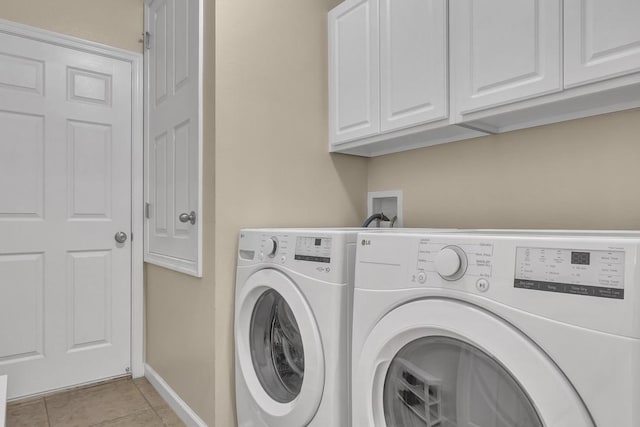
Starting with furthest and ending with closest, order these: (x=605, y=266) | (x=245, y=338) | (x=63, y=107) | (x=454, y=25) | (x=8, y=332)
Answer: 1. (x=63, y=107)
2. (x=8, y=332)
3. (x=245, y=338)
4. (x=454, y=25)
5. (x=605, y=266)

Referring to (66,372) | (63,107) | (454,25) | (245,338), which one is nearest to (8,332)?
(66,372)

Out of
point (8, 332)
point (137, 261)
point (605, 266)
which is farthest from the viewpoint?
point (137, 261)

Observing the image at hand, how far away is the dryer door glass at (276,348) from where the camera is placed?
1.37 meters

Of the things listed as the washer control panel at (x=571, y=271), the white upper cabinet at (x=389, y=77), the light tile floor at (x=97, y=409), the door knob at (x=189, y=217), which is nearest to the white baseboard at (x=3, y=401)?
the light tile floor at (x=97, y=409)

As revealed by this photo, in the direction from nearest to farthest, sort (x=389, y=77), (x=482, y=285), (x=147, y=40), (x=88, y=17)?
(x=482, y=285) < (x=389, y=77) < (x=88, y=17) < (x=147, y=40)

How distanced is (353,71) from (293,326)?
46.4 inches

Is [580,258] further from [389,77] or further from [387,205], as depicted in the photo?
[387,205]

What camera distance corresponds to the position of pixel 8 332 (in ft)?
6.45

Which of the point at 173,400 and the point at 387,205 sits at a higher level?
the point at 387,205

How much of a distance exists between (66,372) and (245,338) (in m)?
1.35

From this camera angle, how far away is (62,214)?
2111mm

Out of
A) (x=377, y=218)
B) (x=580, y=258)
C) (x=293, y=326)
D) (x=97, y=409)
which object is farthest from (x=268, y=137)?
(x=97, y=409)

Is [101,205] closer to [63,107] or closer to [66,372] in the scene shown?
[63,107]

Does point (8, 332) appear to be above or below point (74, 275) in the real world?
below
